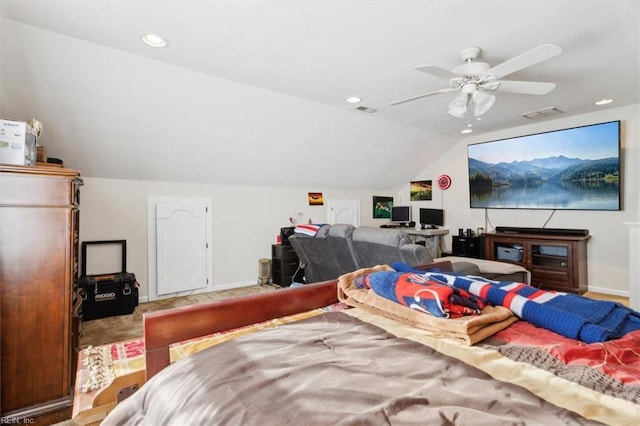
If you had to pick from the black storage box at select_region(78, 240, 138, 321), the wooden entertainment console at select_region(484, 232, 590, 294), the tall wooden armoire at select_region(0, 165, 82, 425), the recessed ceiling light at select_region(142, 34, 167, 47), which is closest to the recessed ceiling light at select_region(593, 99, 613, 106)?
the wooden entertainment console at select_region(484, 232, 590, 294)

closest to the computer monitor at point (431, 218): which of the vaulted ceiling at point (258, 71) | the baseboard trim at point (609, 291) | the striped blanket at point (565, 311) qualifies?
the vaulted ceiling at point (258, 71)

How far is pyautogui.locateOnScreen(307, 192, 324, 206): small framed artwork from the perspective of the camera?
5.68 metres

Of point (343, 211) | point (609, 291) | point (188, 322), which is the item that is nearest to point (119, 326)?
point (188, 322)

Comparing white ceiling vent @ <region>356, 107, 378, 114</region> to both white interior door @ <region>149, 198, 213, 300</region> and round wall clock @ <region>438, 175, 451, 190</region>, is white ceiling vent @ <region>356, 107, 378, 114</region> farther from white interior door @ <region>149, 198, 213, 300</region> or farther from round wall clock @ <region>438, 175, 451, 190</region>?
round wall clock @ <region>438, 175, 451, 190</region>

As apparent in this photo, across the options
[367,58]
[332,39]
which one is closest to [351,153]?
[367,58]

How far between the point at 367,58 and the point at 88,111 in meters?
2.76

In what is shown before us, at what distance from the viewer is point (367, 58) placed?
270 cm

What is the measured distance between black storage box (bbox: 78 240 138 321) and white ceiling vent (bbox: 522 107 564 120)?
583 centimetres

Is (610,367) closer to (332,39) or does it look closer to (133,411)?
(133,411)

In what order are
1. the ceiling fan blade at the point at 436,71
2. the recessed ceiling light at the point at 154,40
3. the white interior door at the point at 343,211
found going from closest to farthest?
the ceiling fan blade at the point at 436,71, the recessed ceiling light at the point at 154,40, the white interior door at the point at 343,211

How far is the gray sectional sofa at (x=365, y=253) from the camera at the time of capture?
2.79m

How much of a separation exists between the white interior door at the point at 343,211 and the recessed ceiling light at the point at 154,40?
155 inches

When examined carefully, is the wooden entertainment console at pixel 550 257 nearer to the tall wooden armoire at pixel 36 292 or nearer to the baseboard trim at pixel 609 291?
the baseboard trim at pixel 609 291

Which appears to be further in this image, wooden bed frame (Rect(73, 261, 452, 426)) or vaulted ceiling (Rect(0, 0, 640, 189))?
vaulted ceiling (Rect(0, 0, 640, 189))
